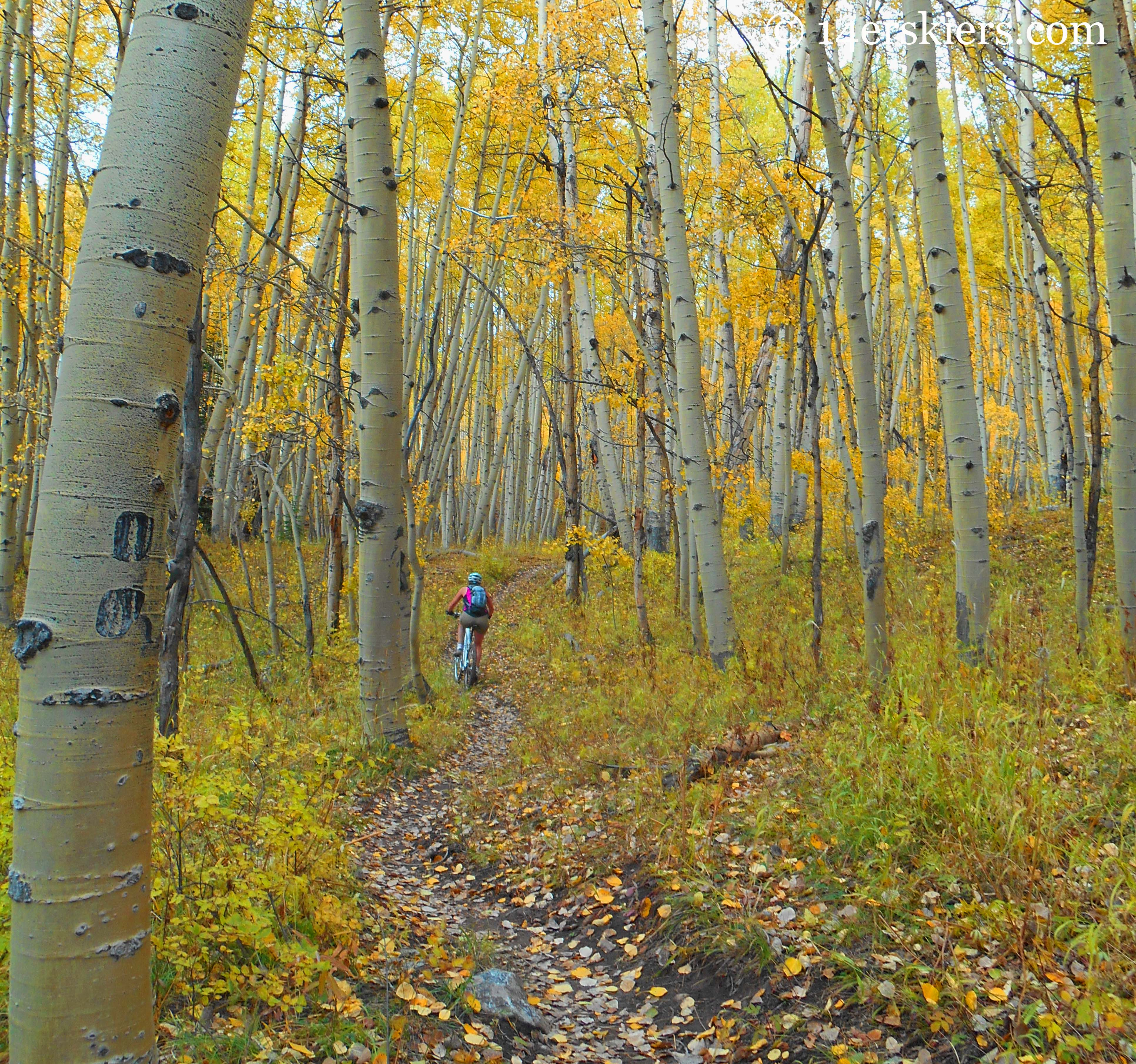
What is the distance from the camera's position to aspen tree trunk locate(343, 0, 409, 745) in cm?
588

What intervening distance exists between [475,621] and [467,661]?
536 mm

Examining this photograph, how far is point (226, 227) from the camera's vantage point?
48.6ft

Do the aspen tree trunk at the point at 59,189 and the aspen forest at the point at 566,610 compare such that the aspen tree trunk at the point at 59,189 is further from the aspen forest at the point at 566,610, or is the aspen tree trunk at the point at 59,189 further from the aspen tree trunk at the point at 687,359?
the aspen tree trunk at the point at 687,359

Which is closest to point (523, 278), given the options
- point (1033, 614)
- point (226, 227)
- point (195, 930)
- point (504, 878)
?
point (226, 227)

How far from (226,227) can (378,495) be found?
11.6 meters

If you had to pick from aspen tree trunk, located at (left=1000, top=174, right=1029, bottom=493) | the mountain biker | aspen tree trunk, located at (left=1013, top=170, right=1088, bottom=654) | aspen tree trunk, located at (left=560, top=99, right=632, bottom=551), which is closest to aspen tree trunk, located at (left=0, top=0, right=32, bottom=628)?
the mountain biker

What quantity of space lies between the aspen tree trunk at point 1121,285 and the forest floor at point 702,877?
595 mm

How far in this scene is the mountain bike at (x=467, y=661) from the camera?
9.41 m

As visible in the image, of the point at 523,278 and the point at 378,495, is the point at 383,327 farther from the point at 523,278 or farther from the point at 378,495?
the point at 523,278

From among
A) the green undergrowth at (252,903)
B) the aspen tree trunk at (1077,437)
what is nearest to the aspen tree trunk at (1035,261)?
the aspen tree trunk at (1077,437)

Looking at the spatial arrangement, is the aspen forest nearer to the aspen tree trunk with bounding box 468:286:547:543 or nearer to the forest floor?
the forest floor

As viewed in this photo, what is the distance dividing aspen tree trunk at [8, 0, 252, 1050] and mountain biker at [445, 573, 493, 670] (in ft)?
25.4

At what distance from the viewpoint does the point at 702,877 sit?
12.3 ft

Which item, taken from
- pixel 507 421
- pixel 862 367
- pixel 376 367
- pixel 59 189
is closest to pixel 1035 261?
pixel 862 367
